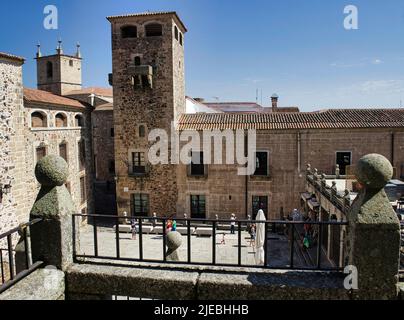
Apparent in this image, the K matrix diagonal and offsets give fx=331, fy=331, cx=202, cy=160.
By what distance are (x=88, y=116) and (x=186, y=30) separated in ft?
30.7

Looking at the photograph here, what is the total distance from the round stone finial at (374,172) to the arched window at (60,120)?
19416 millimetres

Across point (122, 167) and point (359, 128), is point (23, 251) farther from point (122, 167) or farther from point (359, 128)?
point (359, 128)

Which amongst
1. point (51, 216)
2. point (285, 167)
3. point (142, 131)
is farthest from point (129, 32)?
point (51, 216)

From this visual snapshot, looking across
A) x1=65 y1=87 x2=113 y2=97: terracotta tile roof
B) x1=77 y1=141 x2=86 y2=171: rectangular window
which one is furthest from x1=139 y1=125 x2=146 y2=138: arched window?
x1=65 y1=87 x2=113 y2=97: terracotta tile roof

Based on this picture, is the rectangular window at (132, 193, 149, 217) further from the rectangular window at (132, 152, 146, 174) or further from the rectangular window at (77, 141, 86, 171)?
the rectangular window at (77, 141, 86, 171)

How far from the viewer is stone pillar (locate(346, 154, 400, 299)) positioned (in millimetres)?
3791

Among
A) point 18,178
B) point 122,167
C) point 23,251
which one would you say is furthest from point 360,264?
point 122,167

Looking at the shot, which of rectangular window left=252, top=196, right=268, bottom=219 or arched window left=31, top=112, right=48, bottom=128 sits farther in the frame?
rectangular window left=252, top=196, right=268, bottom=219

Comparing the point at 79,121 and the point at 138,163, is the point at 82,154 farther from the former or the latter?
the point at 138,163

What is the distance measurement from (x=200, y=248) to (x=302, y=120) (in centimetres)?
1040

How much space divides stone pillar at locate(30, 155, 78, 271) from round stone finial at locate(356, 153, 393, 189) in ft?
12.2

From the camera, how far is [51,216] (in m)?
4.29

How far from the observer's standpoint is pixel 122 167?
70.4 ft

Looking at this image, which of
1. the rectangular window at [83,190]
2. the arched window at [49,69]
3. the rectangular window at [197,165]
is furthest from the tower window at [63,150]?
the arched window at [49,69]
